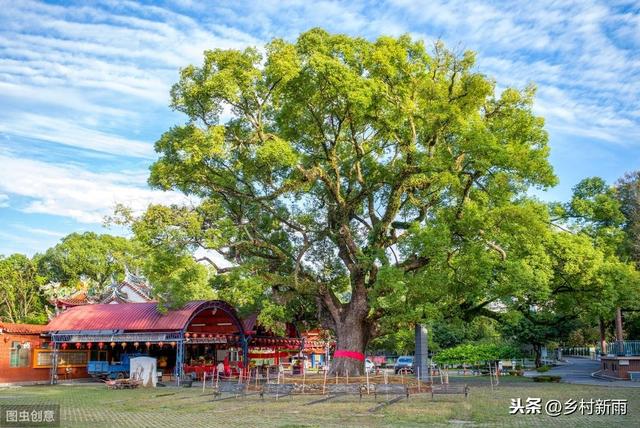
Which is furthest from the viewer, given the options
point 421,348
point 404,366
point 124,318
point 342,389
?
point 404,366

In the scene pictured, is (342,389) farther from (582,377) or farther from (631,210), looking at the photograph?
(631,210)

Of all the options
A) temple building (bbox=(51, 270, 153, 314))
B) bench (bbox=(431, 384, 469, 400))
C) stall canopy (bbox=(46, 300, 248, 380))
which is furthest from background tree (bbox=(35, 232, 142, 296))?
bench (bbox=(431, 384, 469, 400))

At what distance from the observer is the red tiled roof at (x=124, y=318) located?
105ft

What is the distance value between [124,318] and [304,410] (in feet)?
62.9

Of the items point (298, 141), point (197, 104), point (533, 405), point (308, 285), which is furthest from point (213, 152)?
point (533, 405)

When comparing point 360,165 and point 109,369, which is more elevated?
point 360,165

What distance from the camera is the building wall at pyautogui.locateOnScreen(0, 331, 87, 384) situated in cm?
3206

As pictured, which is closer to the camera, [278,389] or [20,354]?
[278,389]

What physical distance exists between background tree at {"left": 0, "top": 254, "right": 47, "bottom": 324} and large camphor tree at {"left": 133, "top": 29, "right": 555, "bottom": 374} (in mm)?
31434

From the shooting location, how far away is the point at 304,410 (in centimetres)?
1780

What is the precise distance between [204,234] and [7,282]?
113 ft

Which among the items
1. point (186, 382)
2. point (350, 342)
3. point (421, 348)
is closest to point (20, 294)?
point (186, 382)

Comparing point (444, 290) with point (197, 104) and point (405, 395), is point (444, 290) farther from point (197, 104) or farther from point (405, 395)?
point (197, 104)

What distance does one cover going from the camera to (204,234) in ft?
80.0
